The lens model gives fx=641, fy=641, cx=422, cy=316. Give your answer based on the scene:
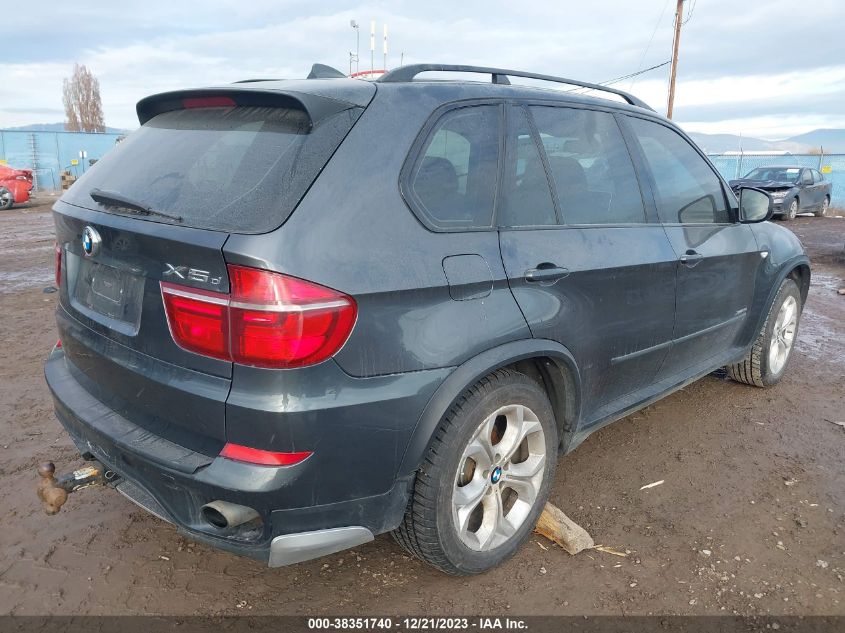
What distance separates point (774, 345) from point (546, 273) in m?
2.83

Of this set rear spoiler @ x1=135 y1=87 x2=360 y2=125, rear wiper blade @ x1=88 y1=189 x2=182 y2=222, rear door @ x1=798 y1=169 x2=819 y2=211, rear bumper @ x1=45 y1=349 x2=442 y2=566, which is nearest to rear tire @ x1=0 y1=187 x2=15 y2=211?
rear spoiler @ x1=135 y1=87 x2=360 y2=125

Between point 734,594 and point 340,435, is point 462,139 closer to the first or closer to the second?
point 340,435

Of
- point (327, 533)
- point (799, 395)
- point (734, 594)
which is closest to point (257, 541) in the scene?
point (327, 533)

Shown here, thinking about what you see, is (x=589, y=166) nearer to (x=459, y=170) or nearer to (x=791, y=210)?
(x=459, y=170)

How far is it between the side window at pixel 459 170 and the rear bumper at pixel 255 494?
1.92 ft

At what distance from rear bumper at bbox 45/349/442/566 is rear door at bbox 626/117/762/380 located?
181cm

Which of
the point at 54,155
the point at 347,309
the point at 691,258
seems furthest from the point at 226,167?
the point at 54,155

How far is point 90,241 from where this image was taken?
2.26 m

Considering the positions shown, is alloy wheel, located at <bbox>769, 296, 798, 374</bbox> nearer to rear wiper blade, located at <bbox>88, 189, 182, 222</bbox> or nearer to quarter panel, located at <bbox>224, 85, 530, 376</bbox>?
quarter panel, located at <bbox>224, 85, 530, 376</bbox>

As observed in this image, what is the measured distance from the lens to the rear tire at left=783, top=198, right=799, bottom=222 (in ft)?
59.3

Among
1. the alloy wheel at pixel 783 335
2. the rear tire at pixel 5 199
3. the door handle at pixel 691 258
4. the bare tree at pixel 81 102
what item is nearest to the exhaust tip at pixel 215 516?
the door handle at pixel 691 258

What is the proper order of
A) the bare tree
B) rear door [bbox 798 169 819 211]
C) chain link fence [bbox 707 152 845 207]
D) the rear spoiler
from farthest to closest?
the bare tree → chain link fence [bbox 707 152 845 207] → rear door [bbox 798 169 819 211] → the rear spoiler

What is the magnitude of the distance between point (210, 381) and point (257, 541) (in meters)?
0.52

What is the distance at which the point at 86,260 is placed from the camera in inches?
92.7
